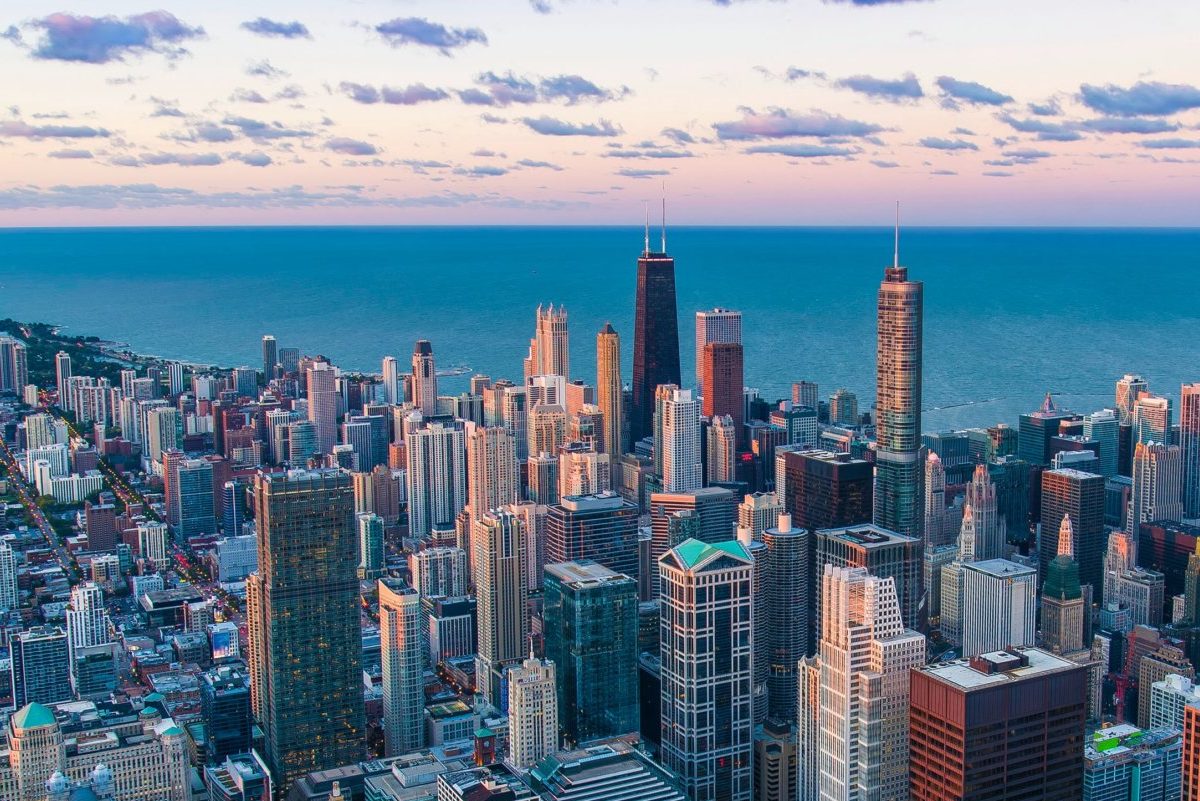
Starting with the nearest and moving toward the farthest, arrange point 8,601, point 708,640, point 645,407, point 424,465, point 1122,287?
point 708,640, point 8,601, point 424,465, point 645,407, point 1122,287

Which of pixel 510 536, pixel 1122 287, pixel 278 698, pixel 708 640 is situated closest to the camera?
pixel 708 640

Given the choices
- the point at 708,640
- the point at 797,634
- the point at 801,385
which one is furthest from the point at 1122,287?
the point at 708,640

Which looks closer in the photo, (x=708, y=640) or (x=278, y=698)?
(x=708, y=640)

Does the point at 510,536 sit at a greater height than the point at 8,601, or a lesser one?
greater

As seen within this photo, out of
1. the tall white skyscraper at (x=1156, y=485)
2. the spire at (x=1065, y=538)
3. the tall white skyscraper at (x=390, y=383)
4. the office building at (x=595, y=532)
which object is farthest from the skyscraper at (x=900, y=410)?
the tall white skyscraper at (x=390, y=383)

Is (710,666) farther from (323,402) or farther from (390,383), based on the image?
(390,383)

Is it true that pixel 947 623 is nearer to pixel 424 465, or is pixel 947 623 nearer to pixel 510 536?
pixel 510 536
